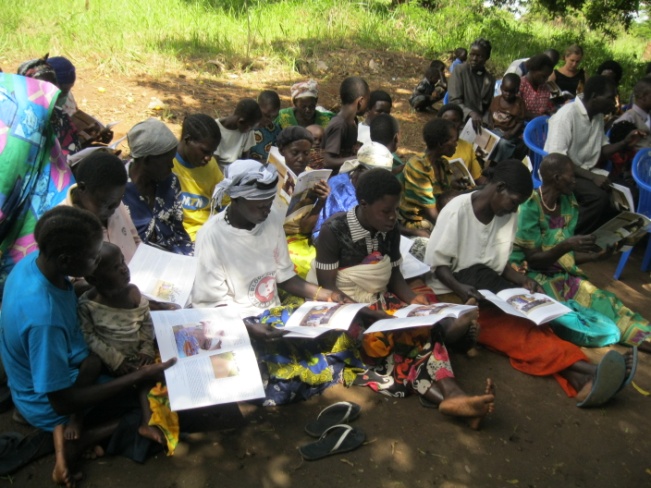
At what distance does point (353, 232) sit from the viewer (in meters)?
3.70

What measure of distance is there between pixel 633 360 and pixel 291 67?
7.25 meters

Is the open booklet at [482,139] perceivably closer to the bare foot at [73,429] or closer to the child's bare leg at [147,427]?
the child's bare leg at [147,427]

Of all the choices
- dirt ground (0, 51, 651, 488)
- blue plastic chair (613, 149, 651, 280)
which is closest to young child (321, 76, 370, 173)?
dirt ground (0, 51, 651, 488)

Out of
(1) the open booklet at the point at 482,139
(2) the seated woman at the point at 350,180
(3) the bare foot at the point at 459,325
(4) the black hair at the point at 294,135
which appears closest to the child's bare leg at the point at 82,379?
(3) the bare foot at the point at 459,325

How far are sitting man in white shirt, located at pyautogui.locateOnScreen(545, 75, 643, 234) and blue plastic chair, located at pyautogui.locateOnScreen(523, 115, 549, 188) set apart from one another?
0.87 feet

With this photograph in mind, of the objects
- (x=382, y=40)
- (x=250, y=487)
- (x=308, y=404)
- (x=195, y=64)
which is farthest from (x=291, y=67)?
(x=250, y=487)

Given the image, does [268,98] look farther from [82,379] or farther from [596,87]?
[82,379]

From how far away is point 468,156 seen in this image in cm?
598

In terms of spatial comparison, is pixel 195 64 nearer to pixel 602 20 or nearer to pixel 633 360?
pixel 633 360

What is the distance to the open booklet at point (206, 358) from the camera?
9.36ft

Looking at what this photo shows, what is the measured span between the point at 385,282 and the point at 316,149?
7.50ft

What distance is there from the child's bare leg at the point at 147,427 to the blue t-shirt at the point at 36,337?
1.13 ft

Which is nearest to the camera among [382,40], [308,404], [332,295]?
[308,404]

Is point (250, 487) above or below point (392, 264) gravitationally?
below
